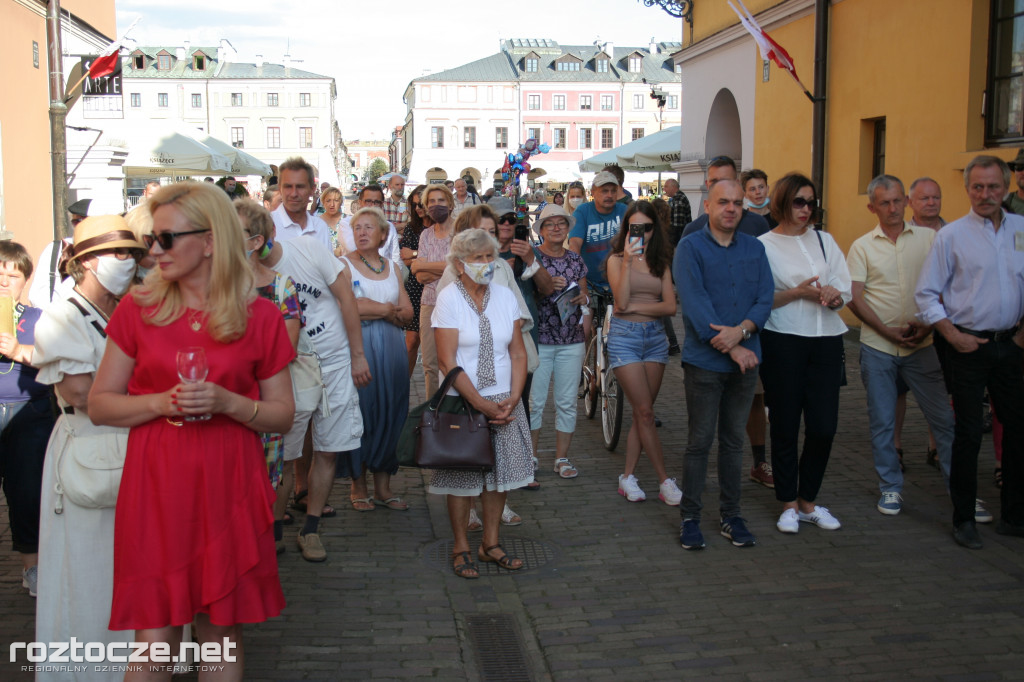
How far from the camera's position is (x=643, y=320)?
632cm

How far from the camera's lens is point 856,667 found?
4070mm

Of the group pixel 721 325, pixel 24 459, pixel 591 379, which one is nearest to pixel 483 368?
pixel 721 325

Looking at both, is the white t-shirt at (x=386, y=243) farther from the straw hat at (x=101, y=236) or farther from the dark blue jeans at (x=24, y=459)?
the straw hat at (x=101, y=236)

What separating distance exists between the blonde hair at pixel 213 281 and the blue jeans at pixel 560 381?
413 cm

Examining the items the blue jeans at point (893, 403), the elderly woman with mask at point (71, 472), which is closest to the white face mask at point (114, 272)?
the elderly woman with mask at point (71, 472)

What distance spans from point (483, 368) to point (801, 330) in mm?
1967

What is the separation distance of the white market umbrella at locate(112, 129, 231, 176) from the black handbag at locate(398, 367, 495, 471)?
13.9 metres

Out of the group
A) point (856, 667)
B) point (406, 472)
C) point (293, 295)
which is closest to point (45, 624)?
point (293, 295)

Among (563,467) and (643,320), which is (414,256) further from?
(643,320)

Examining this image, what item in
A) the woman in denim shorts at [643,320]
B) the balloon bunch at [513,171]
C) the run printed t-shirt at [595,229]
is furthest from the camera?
the balloon bunch at [513,171]

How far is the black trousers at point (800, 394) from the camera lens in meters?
5.70

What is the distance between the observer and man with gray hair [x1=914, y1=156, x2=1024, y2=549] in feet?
17.9

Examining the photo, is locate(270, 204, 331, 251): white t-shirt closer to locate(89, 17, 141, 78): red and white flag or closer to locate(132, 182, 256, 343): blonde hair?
locate(132, 182, 256, 343): blonde hair

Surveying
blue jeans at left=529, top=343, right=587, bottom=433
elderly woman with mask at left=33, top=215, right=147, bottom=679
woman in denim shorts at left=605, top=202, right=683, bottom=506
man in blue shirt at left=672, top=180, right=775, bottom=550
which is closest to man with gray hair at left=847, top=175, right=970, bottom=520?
man in blue shirt at left=672, top=180, right=775, bottom=550
